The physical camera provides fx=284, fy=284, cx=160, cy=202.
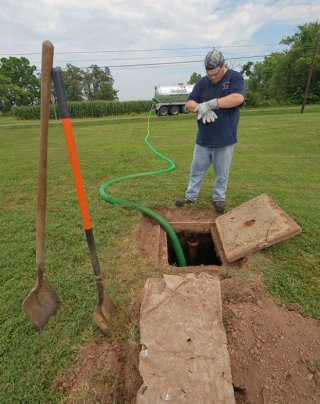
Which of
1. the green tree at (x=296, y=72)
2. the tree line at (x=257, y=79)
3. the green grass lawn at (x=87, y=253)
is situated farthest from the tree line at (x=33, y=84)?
the green grass lawn at (x=87, y=253)

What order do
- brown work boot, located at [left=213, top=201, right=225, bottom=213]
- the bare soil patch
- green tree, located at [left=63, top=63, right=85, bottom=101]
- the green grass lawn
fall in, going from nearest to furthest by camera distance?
1. the bare soil patch
2. the green grass lawn
3. brown work boot, located at [left=213, top=201, right=225, bottom=213]
4. green tree, located at [left=63, top=63, right=85, bottom=101]

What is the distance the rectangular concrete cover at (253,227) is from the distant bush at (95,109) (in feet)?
87.5

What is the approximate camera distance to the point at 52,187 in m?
4.68

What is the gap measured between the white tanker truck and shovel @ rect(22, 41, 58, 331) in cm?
2217

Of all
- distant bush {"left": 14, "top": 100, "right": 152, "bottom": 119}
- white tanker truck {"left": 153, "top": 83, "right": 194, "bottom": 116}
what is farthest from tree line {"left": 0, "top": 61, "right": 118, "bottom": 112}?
white tanker truck {"left": 153, "top": 83, "right": 194, "bottom": 116}

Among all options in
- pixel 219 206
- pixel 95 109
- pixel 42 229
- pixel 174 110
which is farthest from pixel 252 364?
pixel 95 109

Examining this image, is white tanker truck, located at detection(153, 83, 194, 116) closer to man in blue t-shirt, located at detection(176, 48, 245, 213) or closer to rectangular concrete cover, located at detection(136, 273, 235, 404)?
man in blue t-shirt, located at detection(176, 48, 245, 213)

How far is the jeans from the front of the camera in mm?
3375

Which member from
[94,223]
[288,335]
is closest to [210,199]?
[94,223]

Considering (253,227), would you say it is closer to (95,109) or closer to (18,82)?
(95,109)

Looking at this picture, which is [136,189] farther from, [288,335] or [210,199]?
[288,335]

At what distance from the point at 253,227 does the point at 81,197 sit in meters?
1.95

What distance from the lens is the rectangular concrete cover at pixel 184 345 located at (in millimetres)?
1395

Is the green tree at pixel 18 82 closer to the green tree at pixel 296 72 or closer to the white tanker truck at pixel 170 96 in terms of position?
the white tanker truck at pixel 170 96
